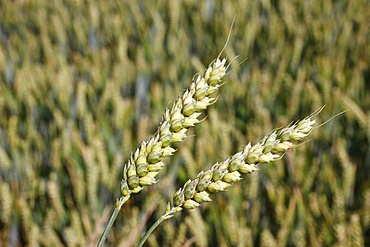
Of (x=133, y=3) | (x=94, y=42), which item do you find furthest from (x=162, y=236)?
(x=133, y=3)

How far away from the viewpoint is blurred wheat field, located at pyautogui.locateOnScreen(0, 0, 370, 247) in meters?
0.96

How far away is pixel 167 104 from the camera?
2.70 feet

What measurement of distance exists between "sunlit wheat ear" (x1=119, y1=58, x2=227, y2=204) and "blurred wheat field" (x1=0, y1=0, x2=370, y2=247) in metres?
0.44

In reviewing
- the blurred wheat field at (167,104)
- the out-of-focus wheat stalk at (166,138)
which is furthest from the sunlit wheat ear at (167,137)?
the blurred wheat field at (167,104)

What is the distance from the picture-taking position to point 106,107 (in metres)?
1.34

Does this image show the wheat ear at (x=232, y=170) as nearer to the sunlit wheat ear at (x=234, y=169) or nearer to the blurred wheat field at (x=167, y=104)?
the sunlit wheat ear at (x=234, y=169)

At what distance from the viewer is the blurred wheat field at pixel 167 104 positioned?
3.15 ft

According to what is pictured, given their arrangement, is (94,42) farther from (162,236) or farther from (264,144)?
(264,144)

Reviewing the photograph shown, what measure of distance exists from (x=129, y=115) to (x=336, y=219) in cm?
51

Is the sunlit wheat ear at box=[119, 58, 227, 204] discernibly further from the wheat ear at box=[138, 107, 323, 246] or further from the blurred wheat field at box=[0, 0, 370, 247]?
the blurred wheat field at box=[0, 0, 370, 247]

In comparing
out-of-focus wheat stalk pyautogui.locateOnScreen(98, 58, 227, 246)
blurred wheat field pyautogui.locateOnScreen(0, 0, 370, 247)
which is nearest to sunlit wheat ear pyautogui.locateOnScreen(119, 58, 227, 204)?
out-of-focus wheat stalk pyautogui.locateOnScreen(98, 58, 227, 246)

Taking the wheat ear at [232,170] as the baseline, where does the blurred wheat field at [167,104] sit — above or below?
above

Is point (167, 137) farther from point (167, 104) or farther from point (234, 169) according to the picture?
point (167, 104)

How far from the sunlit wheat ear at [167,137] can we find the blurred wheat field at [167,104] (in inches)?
17.5
